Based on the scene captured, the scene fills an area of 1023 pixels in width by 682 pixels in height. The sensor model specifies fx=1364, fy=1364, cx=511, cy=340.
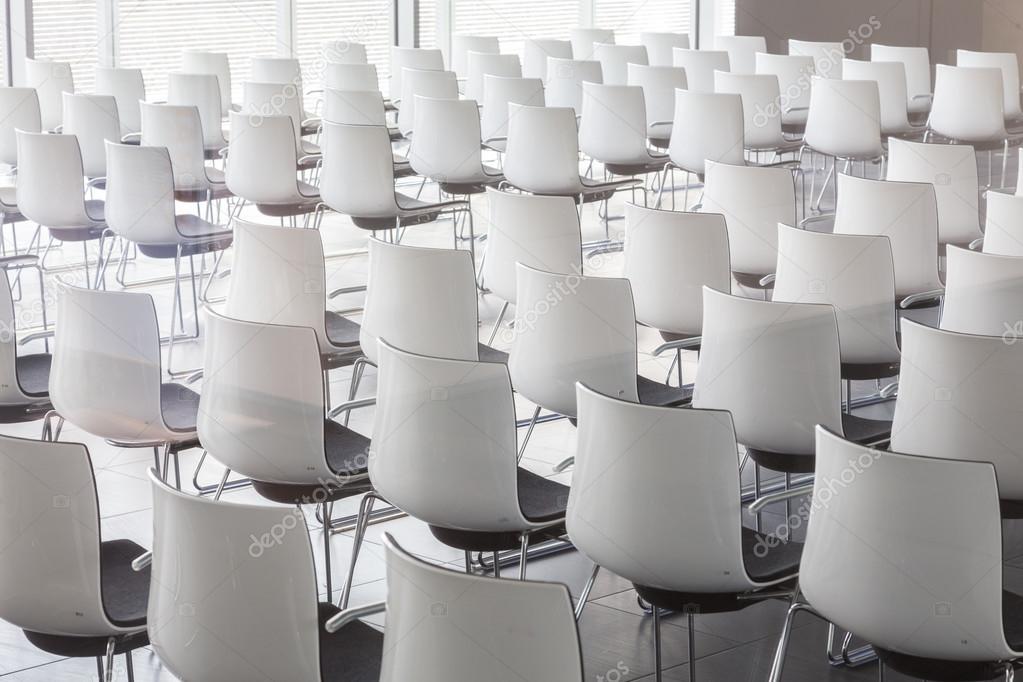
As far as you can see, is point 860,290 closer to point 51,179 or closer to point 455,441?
point 455,441

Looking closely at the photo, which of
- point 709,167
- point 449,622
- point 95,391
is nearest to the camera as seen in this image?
point 449,622

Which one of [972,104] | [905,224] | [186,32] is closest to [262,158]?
[905,224]

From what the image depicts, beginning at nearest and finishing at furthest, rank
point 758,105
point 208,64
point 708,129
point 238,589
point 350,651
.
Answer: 1. point 238,589
2. point 350,651
3. point 708,129
4. point 758,105
5. point 208,64

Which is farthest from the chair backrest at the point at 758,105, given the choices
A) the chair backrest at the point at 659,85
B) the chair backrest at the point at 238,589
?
the chair backrest at the point at 238,589

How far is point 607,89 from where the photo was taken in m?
8.01

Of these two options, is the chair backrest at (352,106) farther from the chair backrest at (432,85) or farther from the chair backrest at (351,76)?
the chair backrest at (351,76)

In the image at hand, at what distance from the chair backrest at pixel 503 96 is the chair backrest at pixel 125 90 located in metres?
2.14

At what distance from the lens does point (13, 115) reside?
7.42m

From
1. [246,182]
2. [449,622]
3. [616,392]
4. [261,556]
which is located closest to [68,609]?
[261,556]

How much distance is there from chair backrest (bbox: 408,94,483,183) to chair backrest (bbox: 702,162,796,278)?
203 cm

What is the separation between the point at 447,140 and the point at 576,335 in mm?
3614

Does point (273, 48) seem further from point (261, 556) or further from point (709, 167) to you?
point (261, 556)

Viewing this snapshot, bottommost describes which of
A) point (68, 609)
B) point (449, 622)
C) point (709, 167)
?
point (68, 609)

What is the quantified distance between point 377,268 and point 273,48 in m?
6.78
